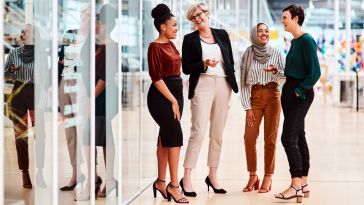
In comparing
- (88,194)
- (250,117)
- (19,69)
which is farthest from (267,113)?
(19,69)

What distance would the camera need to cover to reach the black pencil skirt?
617 centimetres

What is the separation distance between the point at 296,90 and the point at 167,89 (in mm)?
1030

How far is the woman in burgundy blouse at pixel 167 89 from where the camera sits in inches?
241

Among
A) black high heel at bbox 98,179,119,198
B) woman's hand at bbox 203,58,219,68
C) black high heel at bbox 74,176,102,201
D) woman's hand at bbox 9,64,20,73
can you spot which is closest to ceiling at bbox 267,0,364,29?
woman's hand at bbox 203,58,219,68

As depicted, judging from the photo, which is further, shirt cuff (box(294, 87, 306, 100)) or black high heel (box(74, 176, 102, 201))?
shirt cuff (box(294, 87, 306, 100))

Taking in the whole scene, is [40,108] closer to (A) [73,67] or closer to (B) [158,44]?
(A) [73,67]

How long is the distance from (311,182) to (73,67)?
3687mm

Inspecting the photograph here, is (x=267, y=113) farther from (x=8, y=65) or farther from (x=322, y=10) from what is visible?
(x=322, y=10)

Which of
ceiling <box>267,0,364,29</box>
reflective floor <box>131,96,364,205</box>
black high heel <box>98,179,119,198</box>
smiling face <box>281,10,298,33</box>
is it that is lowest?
reflective floor <box>131,96,364,205</box>

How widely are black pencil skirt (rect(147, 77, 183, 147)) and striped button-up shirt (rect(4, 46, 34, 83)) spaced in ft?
7.94

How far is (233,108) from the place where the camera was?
22906 mm

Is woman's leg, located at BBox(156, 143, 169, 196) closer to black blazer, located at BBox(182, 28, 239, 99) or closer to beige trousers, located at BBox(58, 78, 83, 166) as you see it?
black blazer, located at BBox(182, 28, 239, 99)

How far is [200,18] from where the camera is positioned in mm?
6527

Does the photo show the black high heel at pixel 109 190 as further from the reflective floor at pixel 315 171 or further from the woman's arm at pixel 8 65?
the woman's arm at pixel 8 65
